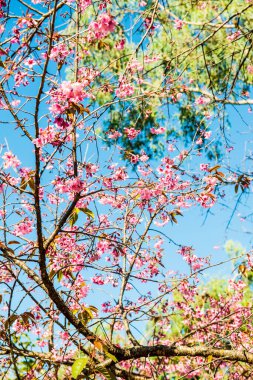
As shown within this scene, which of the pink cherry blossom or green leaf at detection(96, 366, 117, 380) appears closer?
green leaf at detection(96, 366, 117, 380)

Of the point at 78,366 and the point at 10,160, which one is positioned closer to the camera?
the point at 78,366

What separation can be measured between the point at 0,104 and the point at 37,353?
5.10 ft

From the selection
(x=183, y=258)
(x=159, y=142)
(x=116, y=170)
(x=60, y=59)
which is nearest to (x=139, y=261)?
(x=183, y=258)

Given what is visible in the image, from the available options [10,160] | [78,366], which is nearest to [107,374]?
[78,366]

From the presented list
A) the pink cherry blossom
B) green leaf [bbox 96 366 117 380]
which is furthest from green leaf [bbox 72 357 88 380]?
the pink cherry blossom

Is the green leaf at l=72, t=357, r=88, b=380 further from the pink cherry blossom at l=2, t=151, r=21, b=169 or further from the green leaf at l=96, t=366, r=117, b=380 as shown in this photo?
the pink cherry blossom at l=2, t=151, r=21, b=169

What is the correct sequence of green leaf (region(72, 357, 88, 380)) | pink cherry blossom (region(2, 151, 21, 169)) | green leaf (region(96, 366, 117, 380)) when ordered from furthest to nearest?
pink cherry blossom (region(2, 151, 21, 169)) → green leaf (region(96, 366, 117, 380)) → green leaf (region(72, 357, 88, 380))

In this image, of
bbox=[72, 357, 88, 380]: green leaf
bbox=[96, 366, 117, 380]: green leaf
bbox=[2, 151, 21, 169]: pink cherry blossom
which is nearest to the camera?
bbox=[72, 357, 88, 380]: green leaf

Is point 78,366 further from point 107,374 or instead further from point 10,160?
point 10,160

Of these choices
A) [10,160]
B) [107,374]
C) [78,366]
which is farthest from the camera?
[10,160]

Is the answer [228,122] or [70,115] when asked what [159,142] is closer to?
[228,122]

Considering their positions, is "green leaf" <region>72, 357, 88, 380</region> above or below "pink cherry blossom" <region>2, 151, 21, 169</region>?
below

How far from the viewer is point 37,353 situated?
2.79m

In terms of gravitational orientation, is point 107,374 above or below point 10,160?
below
